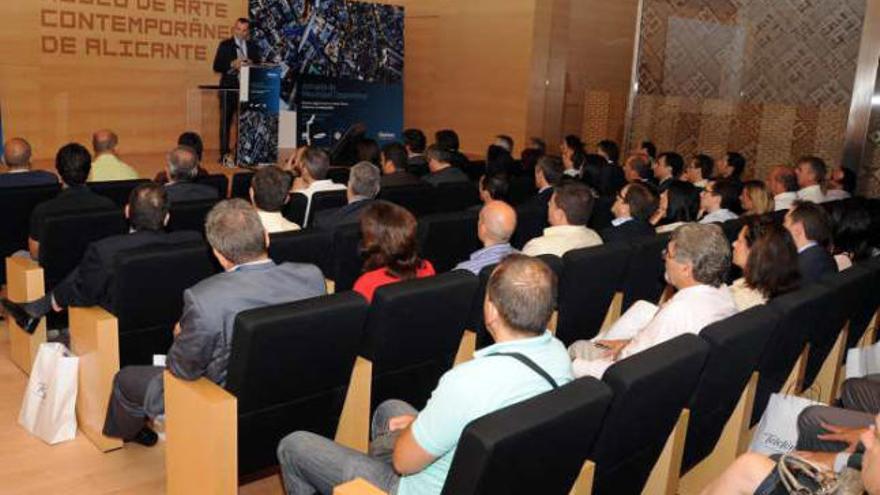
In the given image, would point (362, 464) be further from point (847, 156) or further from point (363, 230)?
point (847, 156)

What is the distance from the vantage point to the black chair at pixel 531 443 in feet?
5.84

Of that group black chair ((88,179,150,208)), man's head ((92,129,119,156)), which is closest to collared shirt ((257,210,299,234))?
black chair ((88,179,150,208))

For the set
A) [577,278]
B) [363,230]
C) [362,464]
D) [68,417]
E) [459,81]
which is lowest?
[68,417]

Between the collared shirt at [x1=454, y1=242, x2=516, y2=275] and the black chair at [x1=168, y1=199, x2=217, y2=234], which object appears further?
the black chair at [x1=168, y1=199, x2=217, y2=234]

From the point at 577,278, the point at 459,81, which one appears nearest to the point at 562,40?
the point at 459,81

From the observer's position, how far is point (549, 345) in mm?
2264

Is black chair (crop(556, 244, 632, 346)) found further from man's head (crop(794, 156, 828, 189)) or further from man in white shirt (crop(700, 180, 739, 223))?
man's head (crop(794, 156, 828, 189))

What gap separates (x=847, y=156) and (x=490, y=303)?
7.58 metres

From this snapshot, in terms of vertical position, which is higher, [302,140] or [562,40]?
[562,40]

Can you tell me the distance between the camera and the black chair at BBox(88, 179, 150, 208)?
5055 mm

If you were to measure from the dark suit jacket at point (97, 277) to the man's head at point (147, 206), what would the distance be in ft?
0.23

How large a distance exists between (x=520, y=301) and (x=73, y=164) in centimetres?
339

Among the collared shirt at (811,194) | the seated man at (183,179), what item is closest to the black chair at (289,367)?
the seated man at (183,179)

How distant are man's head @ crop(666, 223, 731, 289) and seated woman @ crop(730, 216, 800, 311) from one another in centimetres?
38
